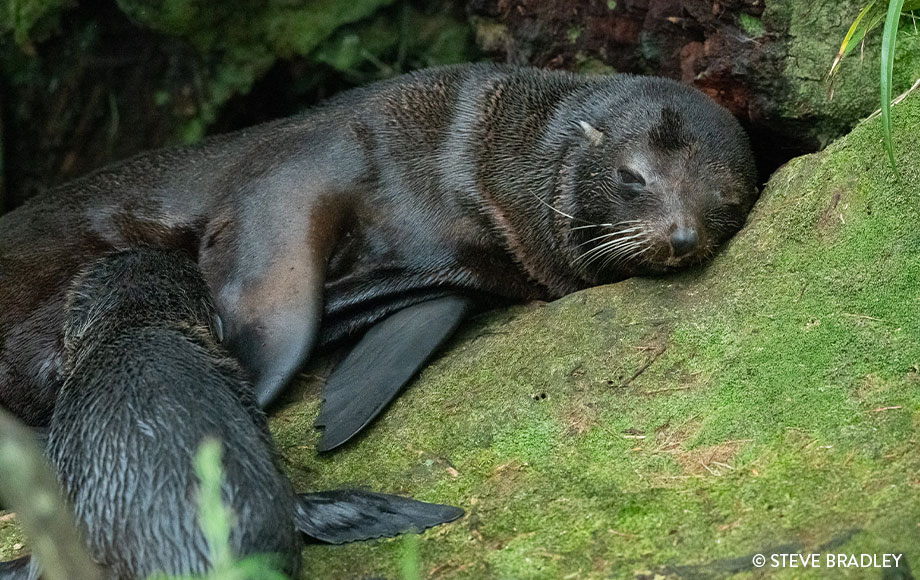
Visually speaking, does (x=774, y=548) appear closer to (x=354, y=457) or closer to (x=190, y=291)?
(x=354, y=457)

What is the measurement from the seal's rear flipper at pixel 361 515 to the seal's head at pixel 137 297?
0.92m

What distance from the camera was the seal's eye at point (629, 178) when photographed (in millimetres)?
4887

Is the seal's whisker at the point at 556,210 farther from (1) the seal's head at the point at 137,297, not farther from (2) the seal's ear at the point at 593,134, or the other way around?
(1) the seal's head at the point at 137,297

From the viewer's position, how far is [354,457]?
4.29 m

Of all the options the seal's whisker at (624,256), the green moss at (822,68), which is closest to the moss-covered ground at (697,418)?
the seal's whisker at (624,256)

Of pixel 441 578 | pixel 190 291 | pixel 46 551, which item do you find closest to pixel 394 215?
pixel 190 291

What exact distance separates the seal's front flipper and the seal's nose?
3.78 feet

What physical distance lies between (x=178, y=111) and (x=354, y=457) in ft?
12.0

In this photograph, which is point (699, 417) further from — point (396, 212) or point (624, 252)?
point (396, 212)

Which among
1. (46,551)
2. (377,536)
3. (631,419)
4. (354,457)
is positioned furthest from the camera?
(354,457)

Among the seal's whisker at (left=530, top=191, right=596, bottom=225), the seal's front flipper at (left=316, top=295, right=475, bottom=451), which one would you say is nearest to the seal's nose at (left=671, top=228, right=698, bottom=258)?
the seal's whisker at (left=530, top=191, right=596, bottom=225)

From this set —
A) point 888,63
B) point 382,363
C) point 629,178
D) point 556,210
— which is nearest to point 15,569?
point 382,363

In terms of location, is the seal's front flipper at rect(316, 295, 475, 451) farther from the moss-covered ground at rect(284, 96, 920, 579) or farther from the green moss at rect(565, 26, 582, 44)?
the green moss at rect(565, 26, 582, 44)

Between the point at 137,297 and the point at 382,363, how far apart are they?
1163 mm
